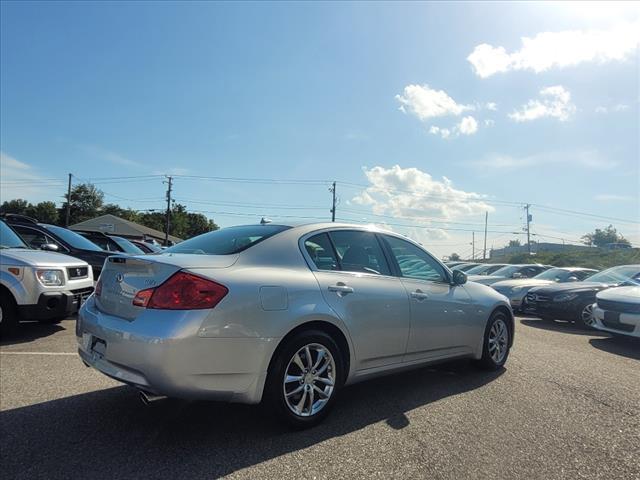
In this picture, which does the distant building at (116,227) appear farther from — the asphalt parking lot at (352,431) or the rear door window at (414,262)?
the rear door window at (414,262)

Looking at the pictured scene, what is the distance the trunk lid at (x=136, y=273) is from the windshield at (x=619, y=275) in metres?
9.63

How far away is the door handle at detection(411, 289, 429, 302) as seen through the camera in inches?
171

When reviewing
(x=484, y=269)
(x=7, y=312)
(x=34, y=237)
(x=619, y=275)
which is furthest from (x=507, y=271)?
(x=7, y=312)

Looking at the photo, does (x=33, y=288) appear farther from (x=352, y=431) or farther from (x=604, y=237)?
(x=604, y=237)

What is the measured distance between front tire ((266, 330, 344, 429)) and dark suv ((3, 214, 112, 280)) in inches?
275

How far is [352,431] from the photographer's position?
345 centimetres

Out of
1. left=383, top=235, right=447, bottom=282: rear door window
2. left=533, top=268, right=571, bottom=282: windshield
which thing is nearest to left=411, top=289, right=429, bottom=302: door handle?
left=383, top=235, right=447, bottom=282: rear door window

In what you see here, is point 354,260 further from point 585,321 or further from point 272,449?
point 585,321

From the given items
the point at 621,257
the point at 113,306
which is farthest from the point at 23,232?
the point at 621,257

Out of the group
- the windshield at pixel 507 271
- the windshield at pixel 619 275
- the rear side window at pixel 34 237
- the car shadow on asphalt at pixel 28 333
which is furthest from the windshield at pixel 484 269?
the car shadow on asphalt at pixel 28 333

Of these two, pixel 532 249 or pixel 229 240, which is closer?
pixel 229 240

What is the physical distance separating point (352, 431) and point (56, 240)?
824 centimetres

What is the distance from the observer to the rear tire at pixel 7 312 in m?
6.15

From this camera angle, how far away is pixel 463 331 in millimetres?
4867
